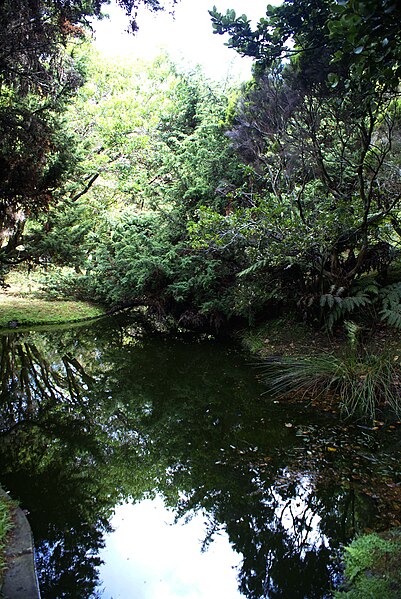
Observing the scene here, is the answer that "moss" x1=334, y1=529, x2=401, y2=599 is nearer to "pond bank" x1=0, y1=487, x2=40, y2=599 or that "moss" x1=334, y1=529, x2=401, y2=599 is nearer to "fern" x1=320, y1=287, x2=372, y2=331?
"pond bank" x1=0, y1=487, x2=40, y2=599

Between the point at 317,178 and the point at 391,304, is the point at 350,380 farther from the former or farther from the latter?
the point at 317,178

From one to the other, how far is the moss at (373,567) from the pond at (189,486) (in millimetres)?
202

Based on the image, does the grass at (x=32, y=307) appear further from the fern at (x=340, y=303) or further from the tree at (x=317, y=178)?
the fern at (x=340, y=303)

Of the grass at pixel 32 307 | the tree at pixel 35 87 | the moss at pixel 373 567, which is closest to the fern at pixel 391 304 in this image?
the moss at pixel 373 567

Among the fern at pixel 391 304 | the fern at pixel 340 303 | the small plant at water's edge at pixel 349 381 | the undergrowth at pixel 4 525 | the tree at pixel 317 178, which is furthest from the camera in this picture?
the fern at pixel 340 303

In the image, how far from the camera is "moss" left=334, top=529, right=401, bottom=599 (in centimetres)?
231

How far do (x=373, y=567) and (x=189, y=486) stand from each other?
1764 mm

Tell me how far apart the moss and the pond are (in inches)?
7.9

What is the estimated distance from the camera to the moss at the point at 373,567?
231 centimetres

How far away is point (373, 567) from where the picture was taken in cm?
255

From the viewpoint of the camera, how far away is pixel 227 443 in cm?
466

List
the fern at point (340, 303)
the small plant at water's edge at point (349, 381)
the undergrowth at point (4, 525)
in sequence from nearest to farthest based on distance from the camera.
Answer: the undergrowth at point (4, 525) → the small plant at water's edge at point (349, 381) → the fern at point (340, 303)

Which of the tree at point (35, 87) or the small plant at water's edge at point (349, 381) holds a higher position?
the tree at point (35, 87)

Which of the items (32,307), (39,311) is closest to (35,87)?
(39,311)
